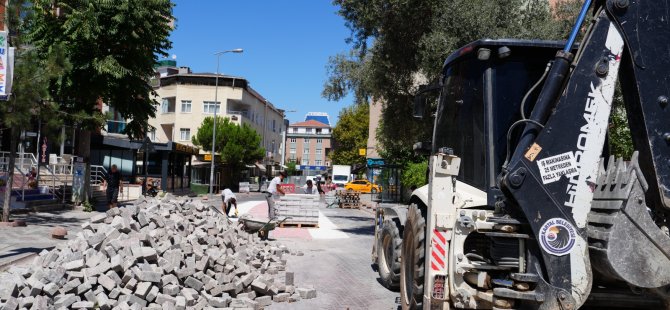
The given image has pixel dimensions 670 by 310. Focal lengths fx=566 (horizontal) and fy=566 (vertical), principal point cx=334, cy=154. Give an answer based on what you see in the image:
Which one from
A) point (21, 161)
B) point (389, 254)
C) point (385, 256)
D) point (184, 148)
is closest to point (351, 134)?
point (184, 148)

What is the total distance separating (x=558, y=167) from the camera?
423 centimetres

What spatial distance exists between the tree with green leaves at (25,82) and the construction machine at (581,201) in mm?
12726

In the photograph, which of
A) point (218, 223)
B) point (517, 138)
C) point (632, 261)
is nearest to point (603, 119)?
point (517, 138)

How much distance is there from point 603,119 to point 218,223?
25.2ft

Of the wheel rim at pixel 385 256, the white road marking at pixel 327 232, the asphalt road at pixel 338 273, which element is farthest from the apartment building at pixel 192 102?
the wheel rim at pixel 385 256

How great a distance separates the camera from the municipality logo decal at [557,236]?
415 centimetres

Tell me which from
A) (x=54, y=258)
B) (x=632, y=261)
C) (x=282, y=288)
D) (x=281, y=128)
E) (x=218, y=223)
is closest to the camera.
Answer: (x=632, y=261)

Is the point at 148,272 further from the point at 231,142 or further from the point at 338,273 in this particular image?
the point at 231,142

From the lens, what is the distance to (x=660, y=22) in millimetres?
4195

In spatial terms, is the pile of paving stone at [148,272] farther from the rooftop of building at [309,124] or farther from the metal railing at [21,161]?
the rooftop of building at [309,124]

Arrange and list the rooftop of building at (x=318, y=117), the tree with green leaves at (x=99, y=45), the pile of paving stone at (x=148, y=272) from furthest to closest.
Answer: the rooftop of building at (x=318, y=117)
the tree with green leaves at (x=99, y=45)
the pile of paving stone at (x=148, y=272)

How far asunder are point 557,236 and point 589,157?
2.12ft

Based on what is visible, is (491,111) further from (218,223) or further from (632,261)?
(218,223)

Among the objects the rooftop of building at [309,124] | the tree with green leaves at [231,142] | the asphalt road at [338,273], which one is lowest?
the asphalt road at [338,273]
